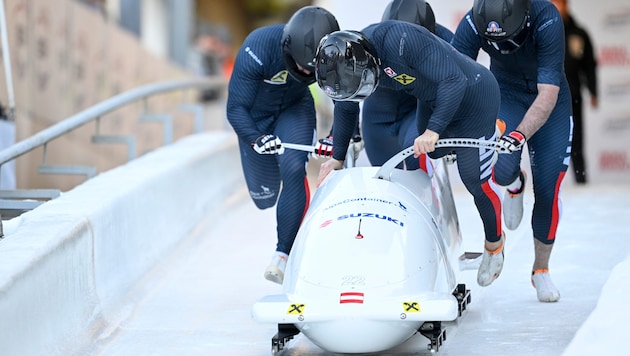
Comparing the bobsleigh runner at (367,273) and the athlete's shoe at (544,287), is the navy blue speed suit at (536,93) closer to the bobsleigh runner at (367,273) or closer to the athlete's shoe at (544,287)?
the athlete's shoe at (544,287)

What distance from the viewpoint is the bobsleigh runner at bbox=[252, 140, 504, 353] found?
333cm

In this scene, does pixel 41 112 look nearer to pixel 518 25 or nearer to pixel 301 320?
pixel 518 25

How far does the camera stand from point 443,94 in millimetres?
3887

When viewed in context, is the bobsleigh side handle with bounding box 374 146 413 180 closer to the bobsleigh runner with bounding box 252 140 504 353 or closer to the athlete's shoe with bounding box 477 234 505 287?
→ the bobsleigh runner with bounding box 252 140 504 353

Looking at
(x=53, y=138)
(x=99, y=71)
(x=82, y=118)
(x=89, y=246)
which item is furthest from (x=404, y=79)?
(x=99, y=71)

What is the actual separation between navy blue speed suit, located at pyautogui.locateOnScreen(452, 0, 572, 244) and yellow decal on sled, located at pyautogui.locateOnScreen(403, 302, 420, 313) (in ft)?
4.92

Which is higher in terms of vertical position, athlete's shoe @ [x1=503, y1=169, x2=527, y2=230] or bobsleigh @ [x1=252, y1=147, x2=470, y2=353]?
bobsleigh @ [x1=252, y1=147, x2=470, y2=353]

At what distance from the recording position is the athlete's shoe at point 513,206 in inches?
209

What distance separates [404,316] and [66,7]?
6.09 meters

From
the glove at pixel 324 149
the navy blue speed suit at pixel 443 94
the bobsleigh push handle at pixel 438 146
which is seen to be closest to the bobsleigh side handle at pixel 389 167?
the bobsleigh push handle at pixel 438 146

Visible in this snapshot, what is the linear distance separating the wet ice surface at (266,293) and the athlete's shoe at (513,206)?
0.24 meters

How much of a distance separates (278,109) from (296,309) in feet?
5.75

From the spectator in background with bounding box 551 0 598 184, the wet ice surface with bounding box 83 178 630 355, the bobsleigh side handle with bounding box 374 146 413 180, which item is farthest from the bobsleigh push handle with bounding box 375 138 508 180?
the spectator in background with bounding box 551 0 598 184

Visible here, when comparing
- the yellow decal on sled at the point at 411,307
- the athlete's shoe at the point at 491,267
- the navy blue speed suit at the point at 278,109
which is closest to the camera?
the yellow decal on sled at the point at 411,307
